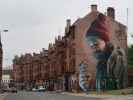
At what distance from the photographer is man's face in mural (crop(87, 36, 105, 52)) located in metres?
105

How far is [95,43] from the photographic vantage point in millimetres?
105625

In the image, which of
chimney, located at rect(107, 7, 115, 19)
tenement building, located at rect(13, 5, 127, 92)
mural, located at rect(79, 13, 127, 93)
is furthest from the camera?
chimney, located at rect(107, 7, 115, 19)

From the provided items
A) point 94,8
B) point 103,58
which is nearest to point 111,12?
point 94,8

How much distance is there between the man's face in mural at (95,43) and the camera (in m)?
105

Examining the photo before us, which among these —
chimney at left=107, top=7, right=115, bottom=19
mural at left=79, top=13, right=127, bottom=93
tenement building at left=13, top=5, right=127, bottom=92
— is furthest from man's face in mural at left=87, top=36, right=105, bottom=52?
chimney at left=107, top=7, right=115, bottom=19

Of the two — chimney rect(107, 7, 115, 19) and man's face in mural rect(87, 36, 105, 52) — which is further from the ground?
chimney rect(107, 7, 115, 19)

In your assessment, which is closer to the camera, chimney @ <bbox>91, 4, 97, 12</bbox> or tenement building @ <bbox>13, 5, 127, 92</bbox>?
tenement building @ <bbox>13, 5, 127, 92</bbox>

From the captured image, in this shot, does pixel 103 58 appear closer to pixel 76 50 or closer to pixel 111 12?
pixel 76 50

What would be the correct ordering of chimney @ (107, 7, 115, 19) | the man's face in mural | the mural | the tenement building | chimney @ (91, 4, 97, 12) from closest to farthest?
the man's face in mural, the mural, the tenement building, chimney @ (91, 4, 97, 12), chimney @ (107, 7, 115, 19)

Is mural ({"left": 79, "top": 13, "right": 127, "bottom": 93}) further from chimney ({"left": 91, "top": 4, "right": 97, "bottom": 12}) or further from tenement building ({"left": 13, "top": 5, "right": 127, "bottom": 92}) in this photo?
chimney ({"left": 91, "top": 4, "right": 97, "bottom": 12})

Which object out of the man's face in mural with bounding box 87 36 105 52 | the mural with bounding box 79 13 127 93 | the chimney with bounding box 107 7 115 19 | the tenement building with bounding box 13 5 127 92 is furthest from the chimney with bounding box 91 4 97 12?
the man's face in mural with bounding box 87 36 105 52

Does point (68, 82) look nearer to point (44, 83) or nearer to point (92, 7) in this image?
point (92, 7)

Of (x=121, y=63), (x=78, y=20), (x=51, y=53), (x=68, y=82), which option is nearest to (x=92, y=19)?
(x=78, y=20)

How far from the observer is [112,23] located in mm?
107312
